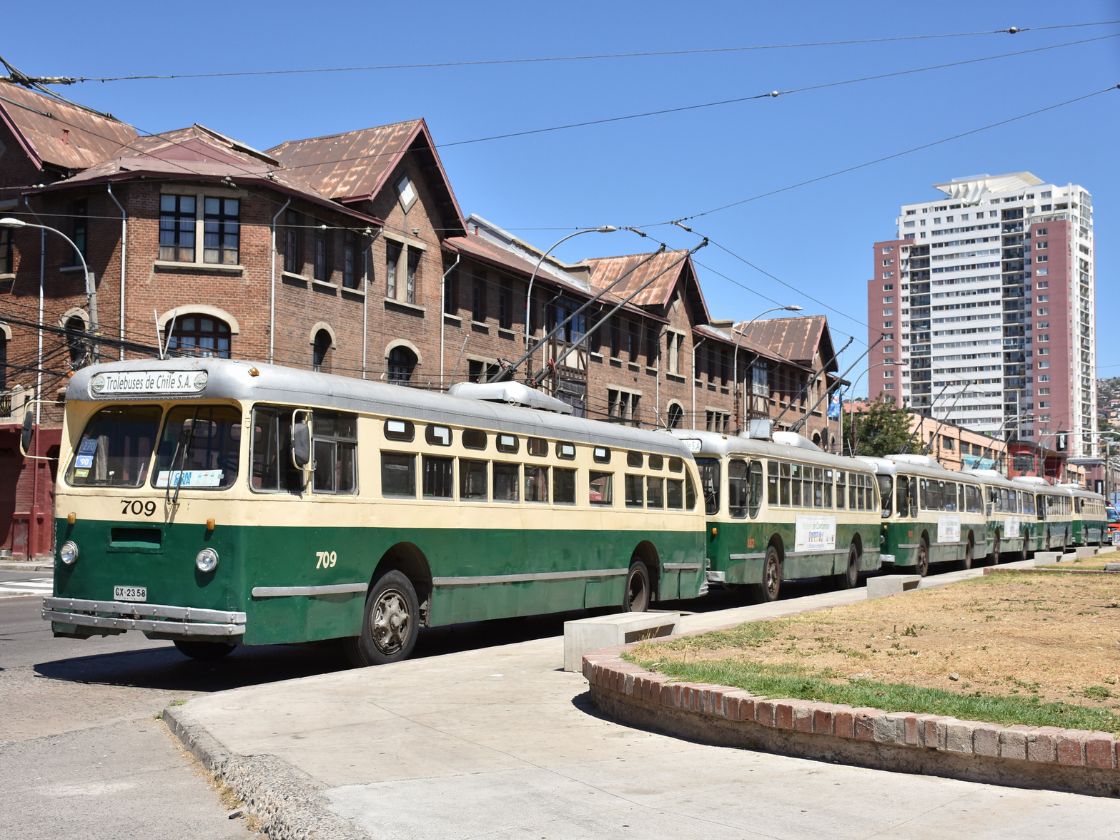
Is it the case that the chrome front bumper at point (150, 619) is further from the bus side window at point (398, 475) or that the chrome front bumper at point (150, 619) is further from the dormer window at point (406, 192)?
the dormer window at point (406, 192)

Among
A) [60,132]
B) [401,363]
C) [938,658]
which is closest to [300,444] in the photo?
[938,658]

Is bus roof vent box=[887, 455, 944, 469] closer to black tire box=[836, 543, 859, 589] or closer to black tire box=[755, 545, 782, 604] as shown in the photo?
black tire box=[836, 543, 859, 589]

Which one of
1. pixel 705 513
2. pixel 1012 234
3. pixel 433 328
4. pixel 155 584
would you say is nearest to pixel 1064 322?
pixel 1012 234

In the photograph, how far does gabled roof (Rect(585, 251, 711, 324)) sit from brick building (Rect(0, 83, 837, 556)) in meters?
10.2

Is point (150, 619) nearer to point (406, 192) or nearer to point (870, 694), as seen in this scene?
point (870, 694)

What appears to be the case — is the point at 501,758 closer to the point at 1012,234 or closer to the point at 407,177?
the point at 407,177

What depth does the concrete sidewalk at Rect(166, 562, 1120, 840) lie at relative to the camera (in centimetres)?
606

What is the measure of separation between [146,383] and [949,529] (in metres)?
30.0

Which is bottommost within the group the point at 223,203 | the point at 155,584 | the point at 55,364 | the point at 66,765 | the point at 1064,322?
the point at 66,765

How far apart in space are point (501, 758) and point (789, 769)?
1.72 metres

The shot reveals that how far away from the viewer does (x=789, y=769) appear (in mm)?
7430

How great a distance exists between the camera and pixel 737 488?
22.9m

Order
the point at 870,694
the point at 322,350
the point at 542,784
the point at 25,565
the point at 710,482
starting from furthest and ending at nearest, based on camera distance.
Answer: the point at 322,350, the point at 25,565, the point at 710,482, the point at 870,694, the point at 542,784

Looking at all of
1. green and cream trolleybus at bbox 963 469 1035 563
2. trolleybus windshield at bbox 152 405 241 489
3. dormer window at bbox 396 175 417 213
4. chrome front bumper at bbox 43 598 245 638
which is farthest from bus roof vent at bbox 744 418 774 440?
dormer window at bbox 396 175 417 213
